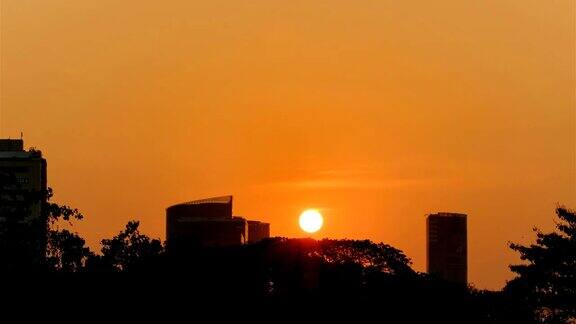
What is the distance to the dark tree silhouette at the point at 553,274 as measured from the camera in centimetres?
10277

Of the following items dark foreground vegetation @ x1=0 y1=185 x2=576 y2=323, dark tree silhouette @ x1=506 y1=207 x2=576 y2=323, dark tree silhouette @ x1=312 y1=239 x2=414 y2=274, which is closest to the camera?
dark foreground vegetation @ x1=0 y1=185 x2=576 y2=323

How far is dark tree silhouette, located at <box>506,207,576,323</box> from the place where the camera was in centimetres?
10277

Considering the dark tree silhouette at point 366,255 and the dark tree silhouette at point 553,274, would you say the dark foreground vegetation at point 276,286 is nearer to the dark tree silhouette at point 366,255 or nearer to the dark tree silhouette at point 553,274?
the dark tree silhouette at point 366,255

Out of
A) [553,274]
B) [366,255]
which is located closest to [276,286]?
[366,255]

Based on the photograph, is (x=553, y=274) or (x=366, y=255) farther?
(x=553, y=274)

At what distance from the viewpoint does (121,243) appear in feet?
316

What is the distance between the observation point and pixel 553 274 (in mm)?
106375

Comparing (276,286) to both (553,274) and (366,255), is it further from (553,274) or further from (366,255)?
(553,274)

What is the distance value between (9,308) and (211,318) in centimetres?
929

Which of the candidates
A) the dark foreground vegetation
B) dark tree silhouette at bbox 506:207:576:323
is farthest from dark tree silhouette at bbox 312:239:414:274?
dark tree silhouette at bbox 506:207:576:323

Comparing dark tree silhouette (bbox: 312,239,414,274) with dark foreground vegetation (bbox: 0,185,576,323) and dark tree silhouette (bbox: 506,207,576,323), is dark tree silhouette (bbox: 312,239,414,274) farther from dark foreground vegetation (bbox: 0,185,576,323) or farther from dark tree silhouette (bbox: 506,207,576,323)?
dark tree silhouette (bbox: 506,207,576,323)

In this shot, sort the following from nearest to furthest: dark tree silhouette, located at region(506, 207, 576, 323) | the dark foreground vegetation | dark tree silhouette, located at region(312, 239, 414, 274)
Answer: the dark foreground vegetation
dark tree silhouette, located at region(312, 239, 414, 274)
dark tree silhouette, located at region(506, 207, 576, 323)

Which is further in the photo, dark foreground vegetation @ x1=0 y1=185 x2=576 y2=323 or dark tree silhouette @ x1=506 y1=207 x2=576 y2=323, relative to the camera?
dark tree silhouette @ x1=506 y1=207 x2=576 y2=323

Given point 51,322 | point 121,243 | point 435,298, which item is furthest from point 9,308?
point 121,243
